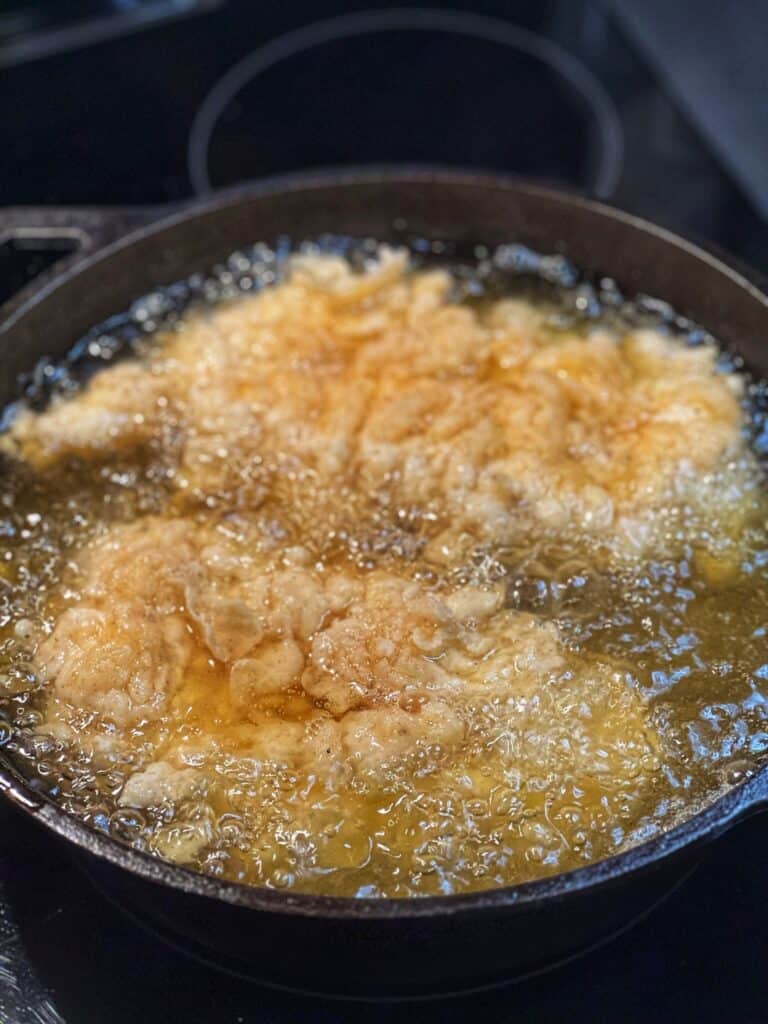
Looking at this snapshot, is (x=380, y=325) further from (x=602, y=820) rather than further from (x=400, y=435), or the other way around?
(x=602, y=820)

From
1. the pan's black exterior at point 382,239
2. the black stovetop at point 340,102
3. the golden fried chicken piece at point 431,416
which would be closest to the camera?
the pan's black exterior at point 382,239

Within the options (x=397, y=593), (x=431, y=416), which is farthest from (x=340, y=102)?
(x=397, y=593)

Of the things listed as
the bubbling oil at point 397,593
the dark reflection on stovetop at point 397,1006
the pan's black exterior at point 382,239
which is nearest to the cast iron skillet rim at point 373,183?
the pan's black exterior at point 382,239

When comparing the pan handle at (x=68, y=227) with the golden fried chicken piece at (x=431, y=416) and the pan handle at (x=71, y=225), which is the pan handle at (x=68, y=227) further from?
the golden fried chicken piece at (x=431, y=416)

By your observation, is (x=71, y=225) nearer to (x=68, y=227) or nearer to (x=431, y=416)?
(x=68, y=227)

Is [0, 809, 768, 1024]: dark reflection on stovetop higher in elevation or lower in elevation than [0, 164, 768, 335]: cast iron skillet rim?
lower

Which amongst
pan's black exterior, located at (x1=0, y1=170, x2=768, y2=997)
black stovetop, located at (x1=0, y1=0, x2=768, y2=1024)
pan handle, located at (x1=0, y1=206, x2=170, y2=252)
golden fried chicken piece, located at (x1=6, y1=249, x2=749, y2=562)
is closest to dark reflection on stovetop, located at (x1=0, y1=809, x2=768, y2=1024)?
pan's black exterior, located at (x1=0, y1=170, x2=768, y2=997)

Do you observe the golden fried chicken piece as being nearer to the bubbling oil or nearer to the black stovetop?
the bubbling oil

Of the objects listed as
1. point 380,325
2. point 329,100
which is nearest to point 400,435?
point 380,325
